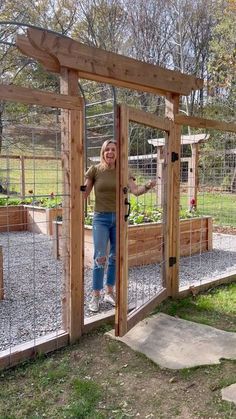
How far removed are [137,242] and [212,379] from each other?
2.75 m

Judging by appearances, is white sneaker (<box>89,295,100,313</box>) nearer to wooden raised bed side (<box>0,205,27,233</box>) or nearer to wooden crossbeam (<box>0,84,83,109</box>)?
wooden crossbeam (<box>0,84,83,109</box>)

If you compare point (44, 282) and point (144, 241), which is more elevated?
point (144, 241)

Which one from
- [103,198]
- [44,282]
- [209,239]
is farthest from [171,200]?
[209,239]

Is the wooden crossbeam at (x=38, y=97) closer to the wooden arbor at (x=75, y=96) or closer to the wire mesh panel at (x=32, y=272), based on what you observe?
Result: the wooden arbor at (x=75, y=96)

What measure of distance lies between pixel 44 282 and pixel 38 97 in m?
2.63

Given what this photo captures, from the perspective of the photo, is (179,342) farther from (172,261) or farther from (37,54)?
(37,54)

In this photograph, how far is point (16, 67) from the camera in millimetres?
14633

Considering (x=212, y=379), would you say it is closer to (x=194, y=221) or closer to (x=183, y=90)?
(x=183, y=90)

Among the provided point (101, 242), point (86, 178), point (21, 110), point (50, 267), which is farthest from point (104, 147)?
point (21, 110)

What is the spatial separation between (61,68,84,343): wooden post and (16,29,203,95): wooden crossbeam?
0.40ft

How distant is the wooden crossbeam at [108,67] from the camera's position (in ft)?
9.02

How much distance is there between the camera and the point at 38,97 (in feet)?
9.04

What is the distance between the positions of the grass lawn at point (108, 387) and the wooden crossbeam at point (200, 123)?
7.47 feet

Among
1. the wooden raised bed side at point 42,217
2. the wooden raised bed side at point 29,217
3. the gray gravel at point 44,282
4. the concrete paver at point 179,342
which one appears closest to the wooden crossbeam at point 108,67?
the gray gravel at point 44,282
